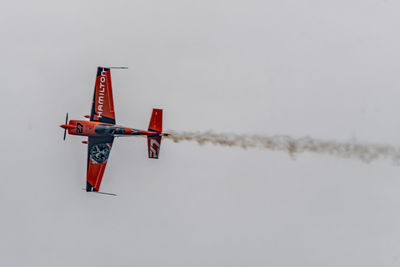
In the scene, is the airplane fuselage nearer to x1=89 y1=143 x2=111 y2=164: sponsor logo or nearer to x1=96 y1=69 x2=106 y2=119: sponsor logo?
x1=96 y1=69 x2=106 y2=119: sponsor logo

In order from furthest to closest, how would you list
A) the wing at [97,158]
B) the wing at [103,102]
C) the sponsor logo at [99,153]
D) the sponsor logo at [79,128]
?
the sponsor logo at [99,153], the wing at [97,158], the wing at [103,102], the sponsor logo at [79,128]

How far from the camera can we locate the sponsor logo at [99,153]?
4881cm

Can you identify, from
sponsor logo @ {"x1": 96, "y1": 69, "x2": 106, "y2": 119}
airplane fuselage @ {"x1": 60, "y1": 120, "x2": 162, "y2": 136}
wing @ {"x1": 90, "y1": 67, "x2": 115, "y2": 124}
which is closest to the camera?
airplane fuselage @ {"x1": 60, "y1": 120, "x2": 162, "y2": 136}

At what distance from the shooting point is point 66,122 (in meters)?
47.6

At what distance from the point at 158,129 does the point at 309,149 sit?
1421cm

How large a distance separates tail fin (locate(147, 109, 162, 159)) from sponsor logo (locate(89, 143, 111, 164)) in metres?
6.09

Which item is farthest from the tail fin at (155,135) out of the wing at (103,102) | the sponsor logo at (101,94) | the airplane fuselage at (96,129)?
the sponsor logo at (101,94)

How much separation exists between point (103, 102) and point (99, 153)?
17.4ft

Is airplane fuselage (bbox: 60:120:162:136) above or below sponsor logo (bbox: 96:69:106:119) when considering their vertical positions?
below

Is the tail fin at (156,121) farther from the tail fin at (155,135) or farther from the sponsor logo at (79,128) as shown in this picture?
the sponsor logo at (79,128)

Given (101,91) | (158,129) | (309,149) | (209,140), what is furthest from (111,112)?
(309,149)

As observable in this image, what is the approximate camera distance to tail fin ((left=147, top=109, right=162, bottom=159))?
4462cm

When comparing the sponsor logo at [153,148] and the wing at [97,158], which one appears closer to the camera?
the sponsor logo at [153,148]

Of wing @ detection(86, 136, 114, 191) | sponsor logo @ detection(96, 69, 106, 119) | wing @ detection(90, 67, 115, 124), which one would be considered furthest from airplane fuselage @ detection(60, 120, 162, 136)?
wing @ detection(86, 136, 114, 191)
